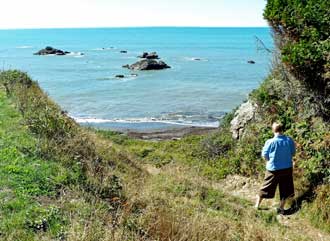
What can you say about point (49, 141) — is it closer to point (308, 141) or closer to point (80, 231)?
point (80, 231)

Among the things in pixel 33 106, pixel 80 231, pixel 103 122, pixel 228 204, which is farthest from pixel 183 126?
pixel 80 231

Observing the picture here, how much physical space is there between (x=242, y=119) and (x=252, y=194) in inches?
181

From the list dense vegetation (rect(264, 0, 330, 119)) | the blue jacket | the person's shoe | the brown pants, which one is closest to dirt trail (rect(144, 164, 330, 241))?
the person's shoe

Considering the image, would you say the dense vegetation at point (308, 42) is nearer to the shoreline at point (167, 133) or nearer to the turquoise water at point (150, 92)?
the turquoise water at point (150, 92)

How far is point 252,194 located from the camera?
476 inches

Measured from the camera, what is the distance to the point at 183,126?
31109 mm

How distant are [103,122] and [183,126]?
639cm

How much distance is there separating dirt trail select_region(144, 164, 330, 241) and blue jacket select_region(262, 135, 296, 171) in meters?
1.14

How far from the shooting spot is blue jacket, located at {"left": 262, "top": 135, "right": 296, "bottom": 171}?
9.74m

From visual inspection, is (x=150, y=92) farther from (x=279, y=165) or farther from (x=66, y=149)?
(x=279, y=165)

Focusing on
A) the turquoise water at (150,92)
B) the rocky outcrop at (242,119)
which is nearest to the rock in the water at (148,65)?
the turquoise water at (150,92)

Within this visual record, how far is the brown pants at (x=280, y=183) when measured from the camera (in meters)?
10.0

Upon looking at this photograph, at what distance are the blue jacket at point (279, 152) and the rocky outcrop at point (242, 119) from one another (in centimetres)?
550

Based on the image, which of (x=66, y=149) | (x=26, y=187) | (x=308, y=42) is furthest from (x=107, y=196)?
(x=308, y=42)
